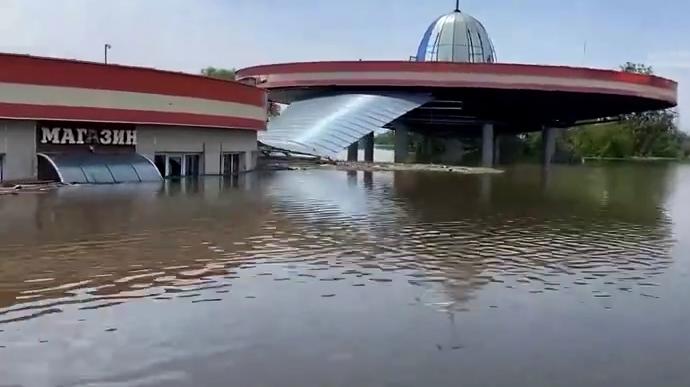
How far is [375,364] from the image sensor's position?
6.12 meters

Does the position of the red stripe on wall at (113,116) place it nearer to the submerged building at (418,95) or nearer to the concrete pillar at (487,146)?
the submerged building at (418,95)

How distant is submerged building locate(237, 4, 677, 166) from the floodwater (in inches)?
1025

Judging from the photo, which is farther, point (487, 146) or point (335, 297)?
point (487, 146)

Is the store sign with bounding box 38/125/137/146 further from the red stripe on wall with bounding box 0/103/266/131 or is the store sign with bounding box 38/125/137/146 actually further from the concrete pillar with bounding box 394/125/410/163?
the concrete pillar with bounding box 394/125/410/163

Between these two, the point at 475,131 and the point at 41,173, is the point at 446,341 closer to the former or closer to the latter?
the point at 41,173

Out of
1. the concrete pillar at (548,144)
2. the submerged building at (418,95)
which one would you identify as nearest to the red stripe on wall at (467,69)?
the submerged building at (418,95)

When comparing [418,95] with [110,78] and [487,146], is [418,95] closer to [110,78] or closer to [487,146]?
[487,146]

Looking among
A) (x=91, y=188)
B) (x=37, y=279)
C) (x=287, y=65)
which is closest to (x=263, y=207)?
(x=91, y=188)

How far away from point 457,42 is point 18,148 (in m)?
43.9

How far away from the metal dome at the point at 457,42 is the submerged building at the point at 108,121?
1346 inches

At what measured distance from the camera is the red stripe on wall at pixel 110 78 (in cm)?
2200

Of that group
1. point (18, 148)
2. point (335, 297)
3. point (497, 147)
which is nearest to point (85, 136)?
point (18, 148)

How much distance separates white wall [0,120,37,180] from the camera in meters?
22.2

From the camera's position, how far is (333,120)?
43.5m
